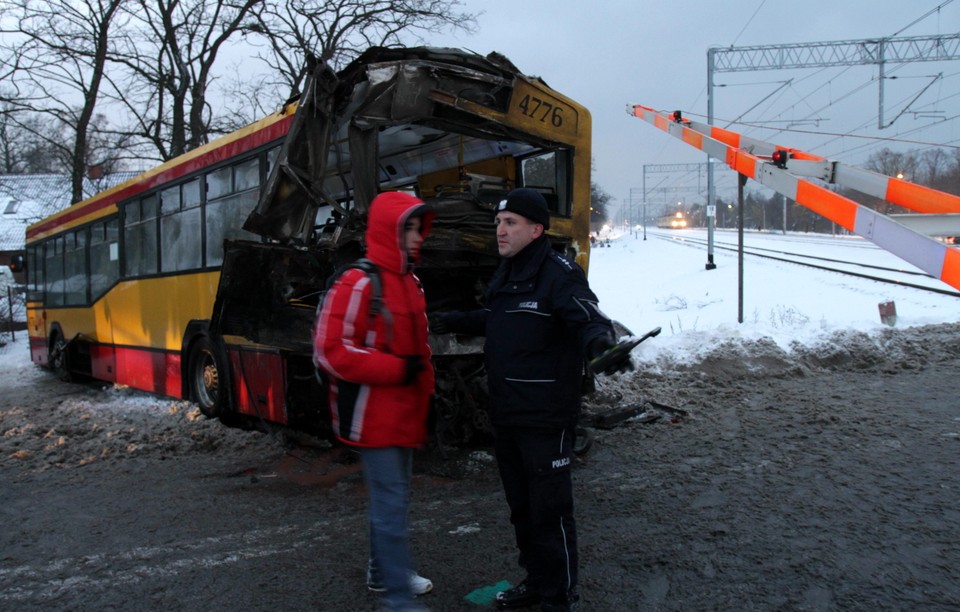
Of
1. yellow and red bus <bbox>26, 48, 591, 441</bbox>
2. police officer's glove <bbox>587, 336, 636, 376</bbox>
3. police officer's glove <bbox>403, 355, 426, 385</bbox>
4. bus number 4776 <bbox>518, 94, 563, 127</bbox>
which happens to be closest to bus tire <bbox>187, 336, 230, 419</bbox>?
yellow and red bus <bbox>26, 48, 591, 441</bbox>

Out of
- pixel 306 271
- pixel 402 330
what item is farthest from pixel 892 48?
pixel 402 330

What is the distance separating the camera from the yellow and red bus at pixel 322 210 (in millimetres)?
5738

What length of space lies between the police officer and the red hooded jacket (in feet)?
1.30

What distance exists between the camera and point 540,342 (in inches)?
125

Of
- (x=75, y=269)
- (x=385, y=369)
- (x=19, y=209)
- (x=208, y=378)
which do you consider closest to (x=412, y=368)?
(x=385, y=369)

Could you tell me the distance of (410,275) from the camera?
3289 millimetres

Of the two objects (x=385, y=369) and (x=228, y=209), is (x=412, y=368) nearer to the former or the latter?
(x=385, y=369)

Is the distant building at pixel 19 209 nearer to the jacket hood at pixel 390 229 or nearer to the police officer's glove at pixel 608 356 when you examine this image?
the jacket hood at pixel 390 229

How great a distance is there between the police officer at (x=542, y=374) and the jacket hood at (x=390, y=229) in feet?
1.63

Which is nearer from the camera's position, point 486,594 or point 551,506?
point 551,506

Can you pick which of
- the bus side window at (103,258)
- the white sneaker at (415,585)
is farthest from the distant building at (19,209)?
the white sneaker at (415,585)

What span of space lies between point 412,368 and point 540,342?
0.58 meters

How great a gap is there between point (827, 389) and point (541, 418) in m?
6.42

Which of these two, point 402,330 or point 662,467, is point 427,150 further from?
point 402,330
